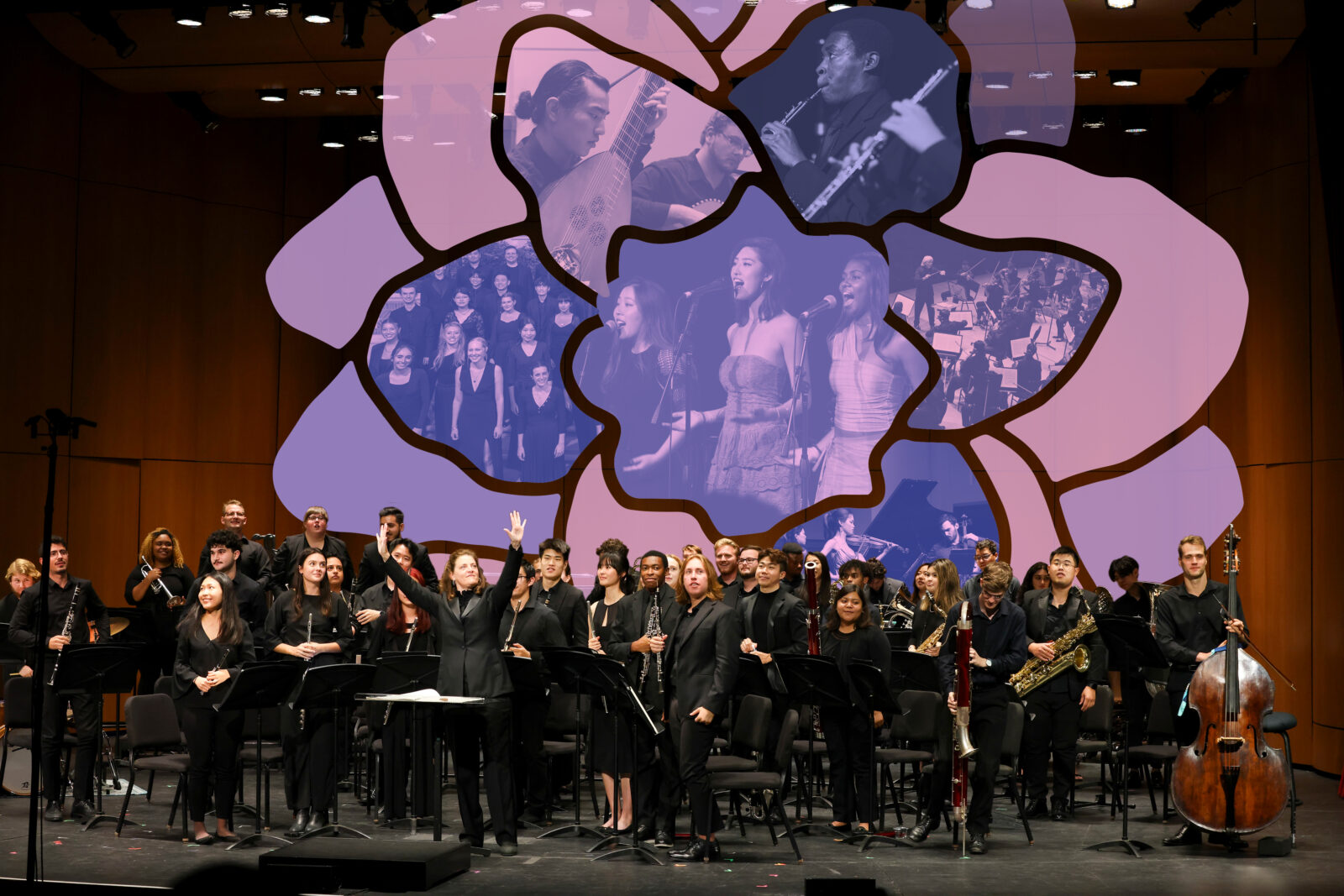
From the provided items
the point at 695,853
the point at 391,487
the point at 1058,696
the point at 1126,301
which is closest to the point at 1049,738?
the point at 1058,696

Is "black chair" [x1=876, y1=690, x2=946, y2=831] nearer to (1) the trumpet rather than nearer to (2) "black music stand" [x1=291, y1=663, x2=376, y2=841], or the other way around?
(2) "black music stand" [x1=291, y1=663, x2=376, y2=841]

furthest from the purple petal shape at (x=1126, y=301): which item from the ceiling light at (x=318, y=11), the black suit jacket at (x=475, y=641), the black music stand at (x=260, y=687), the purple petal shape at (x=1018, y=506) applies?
the black music stand at (x=260, y=687)

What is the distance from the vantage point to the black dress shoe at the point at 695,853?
21.9ft

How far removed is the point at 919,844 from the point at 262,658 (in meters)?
3.63

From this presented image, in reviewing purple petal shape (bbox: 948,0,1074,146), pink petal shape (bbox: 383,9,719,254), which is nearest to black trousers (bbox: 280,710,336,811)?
pink petal shape (bbox: 383,9,719,254)

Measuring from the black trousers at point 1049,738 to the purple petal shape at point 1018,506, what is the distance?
10.2 feet

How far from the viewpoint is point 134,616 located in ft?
28.8

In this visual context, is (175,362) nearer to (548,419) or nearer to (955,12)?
(548,419)

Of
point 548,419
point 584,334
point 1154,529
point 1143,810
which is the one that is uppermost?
point 584,334

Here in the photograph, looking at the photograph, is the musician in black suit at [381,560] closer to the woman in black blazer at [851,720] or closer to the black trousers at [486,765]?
the black trousers at [486,765]

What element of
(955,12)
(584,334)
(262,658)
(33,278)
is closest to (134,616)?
(262,658)

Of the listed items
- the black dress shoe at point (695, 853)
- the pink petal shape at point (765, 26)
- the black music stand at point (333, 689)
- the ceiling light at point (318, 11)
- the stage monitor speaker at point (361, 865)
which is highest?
the pink petal shape at point (765, 26)

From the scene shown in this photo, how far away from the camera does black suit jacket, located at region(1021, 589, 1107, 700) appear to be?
783 cm

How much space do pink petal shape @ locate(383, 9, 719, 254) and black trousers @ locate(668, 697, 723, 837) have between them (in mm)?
5877
